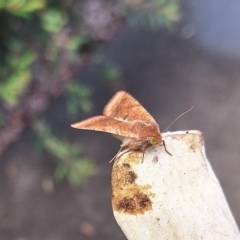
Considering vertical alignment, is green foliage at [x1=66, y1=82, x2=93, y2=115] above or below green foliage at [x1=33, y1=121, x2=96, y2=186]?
above

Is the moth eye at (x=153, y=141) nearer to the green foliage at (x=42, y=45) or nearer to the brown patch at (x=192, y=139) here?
the brown patch at (x=192, y=139)

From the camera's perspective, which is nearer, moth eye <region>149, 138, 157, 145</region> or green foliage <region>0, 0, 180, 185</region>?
moth eye <region>149, 138, 157, 145</region>

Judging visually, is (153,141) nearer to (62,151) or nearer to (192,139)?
(192,139)

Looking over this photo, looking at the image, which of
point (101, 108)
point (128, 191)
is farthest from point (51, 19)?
point (101, 108)

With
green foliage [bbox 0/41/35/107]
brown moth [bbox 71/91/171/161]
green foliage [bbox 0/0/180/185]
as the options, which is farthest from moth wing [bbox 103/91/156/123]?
green foliage [bbox 0/41/35/107]

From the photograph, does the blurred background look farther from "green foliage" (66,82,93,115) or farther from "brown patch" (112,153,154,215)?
"brown patch" (112,153,154,215)

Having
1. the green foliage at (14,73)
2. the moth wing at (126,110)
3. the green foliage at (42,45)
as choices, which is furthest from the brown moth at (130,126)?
the green foliage at (14,73)
